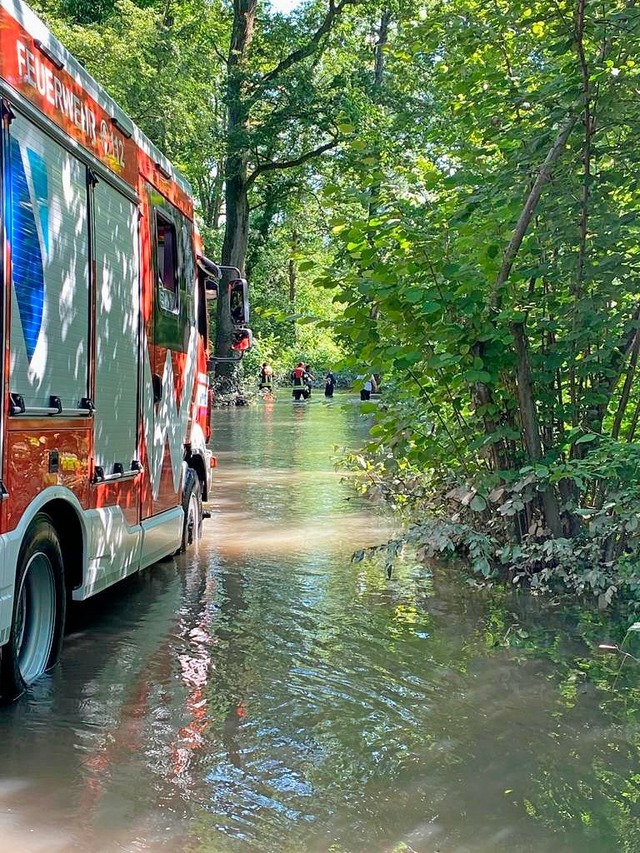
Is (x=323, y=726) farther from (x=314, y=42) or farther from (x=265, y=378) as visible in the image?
(x=265, y=378)

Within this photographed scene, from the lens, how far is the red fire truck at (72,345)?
4.49 m

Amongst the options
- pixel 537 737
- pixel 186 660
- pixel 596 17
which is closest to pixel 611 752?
pixel 537 737

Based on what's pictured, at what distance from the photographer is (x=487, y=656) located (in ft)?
19.0

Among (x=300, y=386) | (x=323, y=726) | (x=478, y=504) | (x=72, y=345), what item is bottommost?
(x=323, y=726)

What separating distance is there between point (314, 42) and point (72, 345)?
93.3 feet

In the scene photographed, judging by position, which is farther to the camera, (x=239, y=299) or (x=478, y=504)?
(x=239, y=299)

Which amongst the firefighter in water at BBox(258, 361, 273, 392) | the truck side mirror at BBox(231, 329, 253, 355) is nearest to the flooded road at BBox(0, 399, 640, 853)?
the truck side mirror at BBox(231, 329, 253, 355)

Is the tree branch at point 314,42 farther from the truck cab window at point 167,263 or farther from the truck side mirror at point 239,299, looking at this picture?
the truck cab window at point 167,263

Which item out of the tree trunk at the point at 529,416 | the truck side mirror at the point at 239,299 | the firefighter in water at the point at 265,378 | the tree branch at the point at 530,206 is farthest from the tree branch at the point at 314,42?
the tree trunk at the point at 529,416

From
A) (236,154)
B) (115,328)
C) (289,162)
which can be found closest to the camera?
(115,328)

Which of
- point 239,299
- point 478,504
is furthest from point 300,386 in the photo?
point 478,504

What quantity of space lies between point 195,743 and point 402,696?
126cm

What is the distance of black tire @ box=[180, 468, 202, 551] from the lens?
884 cm

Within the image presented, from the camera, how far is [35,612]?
515 centimetres
